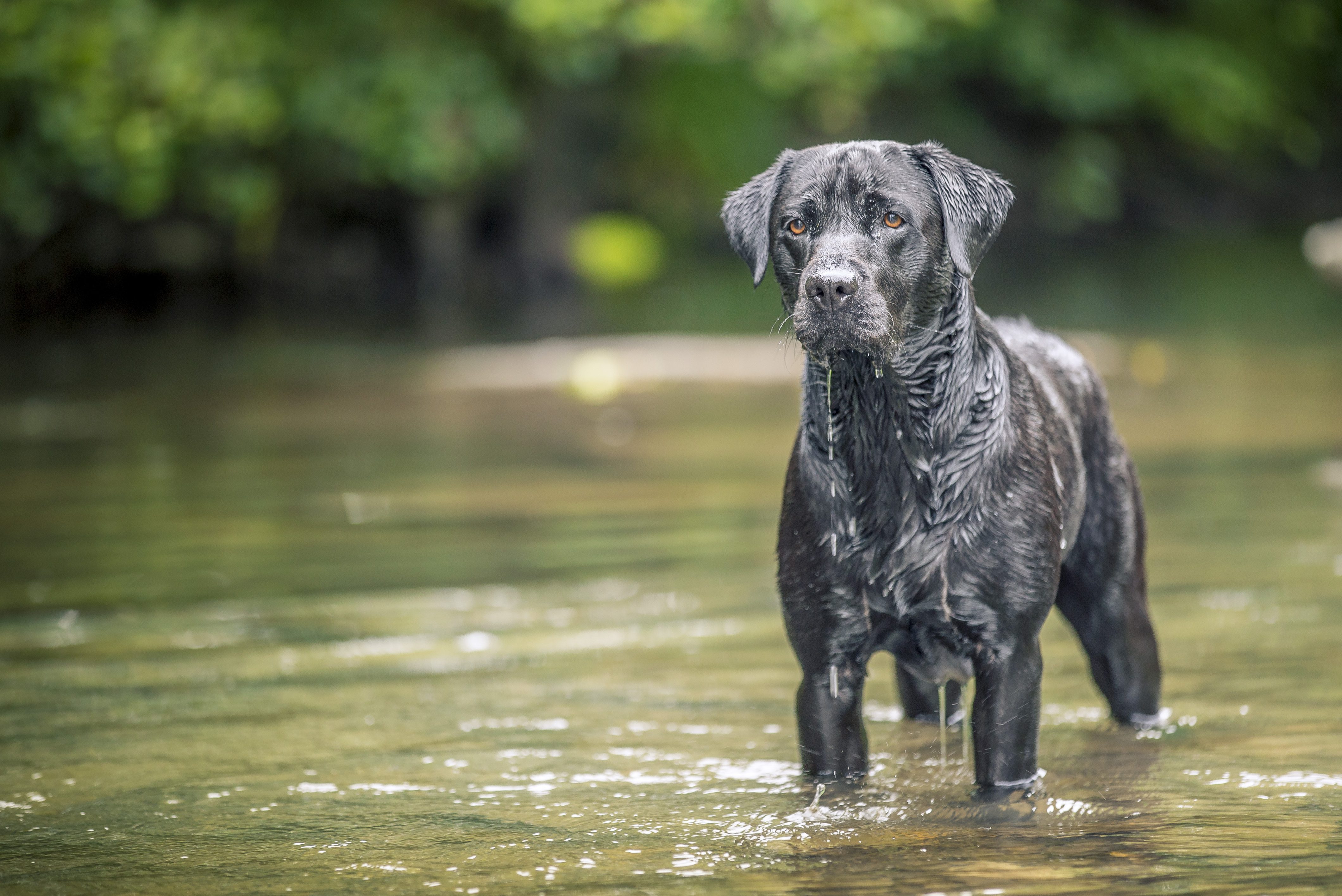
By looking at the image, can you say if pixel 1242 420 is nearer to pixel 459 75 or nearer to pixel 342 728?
pixel 342 728

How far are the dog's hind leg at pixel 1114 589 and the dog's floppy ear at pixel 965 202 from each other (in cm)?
114

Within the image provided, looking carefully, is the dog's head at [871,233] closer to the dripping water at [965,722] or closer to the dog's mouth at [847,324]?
the dog's mouth at [847,324]

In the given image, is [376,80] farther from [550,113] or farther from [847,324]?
[847,324]

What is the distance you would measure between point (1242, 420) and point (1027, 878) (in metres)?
9.59

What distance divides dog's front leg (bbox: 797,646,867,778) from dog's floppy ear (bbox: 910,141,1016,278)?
1.14 meters

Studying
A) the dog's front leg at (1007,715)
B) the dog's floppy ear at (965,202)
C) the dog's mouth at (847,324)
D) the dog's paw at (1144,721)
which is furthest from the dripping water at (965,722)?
the dog's floppy ear at (965,202)

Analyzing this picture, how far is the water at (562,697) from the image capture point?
4500 millimetres

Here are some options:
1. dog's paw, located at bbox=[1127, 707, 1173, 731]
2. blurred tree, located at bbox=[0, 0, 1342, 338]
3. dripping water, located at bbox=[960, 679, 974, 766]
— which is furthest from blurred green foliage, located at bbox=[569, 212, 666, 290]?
dog's paw, located at bbox=[1127, 707, 1173, 731]

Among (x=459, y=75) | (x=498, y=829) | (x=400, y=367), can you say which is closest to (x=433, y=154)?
A: (x=459, y=75)

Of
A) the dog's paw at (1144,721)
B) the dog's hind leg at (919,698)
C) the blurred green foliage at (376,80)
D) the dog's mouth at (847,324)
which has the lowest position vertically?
the dog's paw at (1144,721)

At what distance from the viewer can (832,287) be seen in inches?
170

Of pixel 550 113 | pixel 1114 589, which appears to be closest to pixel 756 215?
pixel 1114 589

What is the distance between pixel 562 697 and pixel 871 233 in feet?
8.40

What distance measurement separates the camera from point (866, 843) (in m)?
4.52
